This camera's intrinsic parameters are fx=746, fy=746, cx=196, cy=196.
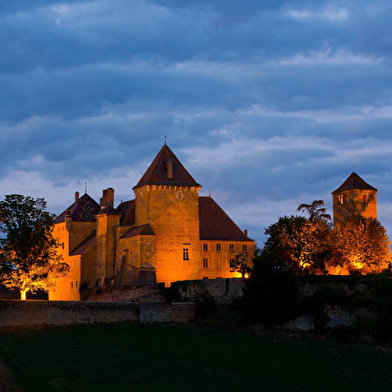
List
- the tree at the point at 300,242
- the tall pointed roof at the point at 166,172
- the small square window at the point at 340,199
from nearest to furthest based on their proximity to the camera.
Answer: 1. the tree at the point at 300,242
2. the tall pointed roof at the point at 166,172
3. the small square window at the point at 340,199

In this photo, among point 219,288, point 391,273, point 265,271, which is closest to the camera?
point 391,273

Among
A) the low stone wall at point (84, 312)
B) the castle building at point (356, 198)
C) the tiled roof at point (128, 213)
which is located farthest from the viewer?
the castle building at point (356, 198)

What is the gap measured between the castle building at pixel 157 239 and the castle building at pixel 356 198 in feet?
85.6

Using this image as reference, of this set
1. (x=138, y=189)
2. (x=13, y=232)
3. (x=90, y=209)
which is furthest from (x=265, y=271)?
(x=90, y=209)

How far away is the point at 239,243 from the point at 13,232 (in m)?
26.4

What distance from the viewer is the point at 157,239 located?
218ft

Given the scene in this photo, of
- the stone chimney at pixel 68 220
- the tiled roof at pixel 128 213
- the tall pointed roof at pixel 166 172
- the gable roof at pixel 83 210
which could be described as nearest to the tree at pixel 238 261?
the tall pointed roof at pixel 166 172

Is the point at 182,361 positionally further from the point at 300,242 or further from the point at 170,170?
the point at 170,170

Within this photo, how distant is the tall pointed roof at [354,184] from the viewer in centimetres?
9588

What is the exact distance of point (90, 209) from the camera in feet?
257

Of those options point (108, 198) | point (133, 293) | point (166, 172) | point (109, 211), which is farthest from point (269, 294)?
point (108, 198)

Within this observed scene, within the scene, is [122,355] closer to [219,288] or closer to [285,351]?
[285,351]

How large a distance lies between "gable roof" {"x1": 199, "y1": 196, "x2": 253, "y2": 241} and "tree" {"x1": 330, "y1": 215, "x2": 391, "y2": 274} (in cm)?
1105

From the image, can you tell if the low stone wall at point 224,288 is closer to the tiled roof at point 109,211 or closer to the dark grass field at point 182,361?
the dark grass field at point 182,361
